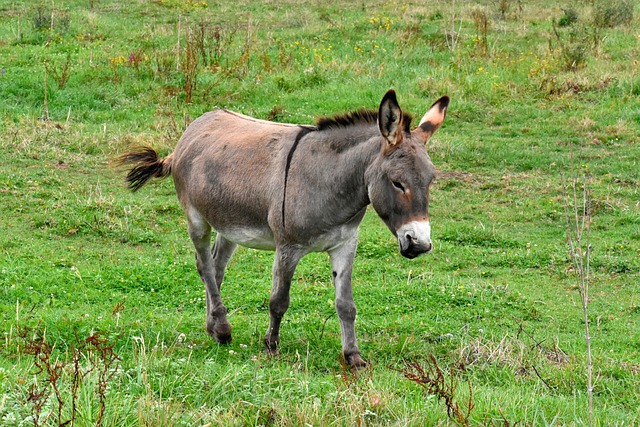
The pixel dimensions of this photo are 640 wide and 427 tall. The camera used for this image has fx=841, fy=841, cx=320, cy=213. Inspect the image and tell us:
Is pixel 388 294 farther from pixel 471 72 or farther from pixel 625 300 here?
pixel 471 72

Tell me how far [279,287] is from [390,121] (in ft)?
4.91

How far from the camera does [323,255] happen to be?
30.2 feet

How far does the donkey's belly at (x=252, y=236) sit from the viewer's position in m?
6.26

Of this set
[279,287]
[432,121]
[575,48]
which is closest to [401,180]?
[432,121]

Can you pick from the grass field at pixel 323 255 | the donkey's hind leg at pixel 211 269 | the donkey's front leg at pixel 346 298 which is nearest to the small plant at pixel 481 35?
the grass field at pixel 323 255

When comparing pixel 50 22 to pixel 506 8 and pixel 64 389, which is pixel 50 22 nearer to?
Answer: pixel 506 8

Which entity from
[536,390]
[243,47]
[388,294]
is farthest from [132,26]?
[536,390]

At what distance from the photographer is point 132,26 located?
19.5 metres

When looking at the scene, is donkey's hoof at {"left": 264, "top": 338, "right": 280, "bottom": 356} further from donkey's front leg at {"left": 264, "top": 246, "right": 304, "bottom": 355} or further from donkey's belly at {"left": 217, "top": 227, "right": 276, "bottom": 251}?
donkey's belly at {"left": 217, "top": 227, "right": 276, "bottom": 251}

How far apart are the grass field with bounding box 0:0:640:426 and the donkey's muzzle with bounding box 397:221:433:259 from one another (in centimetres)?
68

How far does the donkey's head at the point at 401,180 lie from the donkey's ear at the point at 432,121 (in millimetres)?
59

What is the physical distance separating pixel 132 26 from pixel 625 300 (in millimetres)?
14615

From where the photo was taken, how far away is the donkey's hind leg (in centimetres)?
646

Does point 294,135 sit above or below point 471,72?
above
